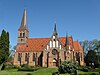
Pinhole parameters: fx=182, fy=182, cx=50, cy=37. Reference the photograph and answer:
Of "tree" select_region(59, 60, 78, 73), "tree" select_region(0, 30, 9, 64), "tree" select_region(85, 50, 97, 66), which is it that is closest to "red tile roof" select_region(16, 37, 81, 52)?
"tree" select_region(85, 50, 97, 66)

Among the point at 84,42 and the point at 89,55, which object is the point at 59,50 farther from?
the point at 84,42

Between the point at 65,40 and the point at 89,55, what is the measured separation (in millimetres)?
13691

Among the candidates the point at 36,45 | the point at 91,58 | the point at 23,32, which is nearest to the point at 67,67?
the point at 36,45

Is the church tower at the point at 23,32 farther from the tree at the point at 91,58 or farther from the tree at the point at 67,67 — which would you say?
the tree at the point at 67,67

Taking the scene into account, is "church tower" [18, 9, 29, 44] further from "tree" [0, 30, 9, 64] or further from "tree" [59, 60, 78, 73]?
"tree" [59, 60, 78, 73]

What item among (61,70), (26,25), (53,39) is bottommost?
(61,70)

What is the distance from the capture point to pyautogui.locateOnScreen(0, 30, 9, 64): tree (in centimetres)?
6178

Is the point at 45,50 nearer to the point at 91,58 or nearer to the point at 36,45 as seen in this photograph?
the point at 36,45

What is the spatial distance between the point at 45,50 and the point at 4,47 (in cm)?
1816

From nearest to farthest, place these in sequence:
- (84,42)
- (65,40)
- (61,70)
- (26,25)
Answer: (61,70)
(65,40)
(26,25)
(84,42)

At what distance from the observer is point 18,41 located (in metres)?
82.6

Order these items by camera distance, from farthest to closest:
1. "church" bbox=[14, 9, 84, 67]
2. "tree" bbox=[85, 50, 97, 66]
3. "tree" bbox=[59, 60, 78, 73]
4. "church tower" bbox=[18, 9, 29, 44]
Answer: "church tower" bbox=[18, 9, 29, 44], "tree" bbox=[85, 50, 97, 66], "church" bbox=[14, 9, 84, 67], "tree" bbox=[59, 60, 78, 73]

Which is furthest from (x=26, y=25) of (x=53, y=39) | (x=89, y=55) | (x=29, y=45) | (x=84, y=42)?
(x=84, y=42)

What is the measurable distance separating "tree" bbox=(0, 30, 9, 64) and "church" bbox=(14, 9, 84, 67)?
16.3 metres
